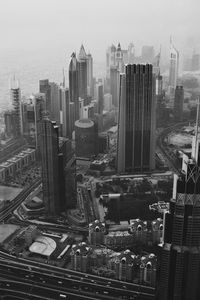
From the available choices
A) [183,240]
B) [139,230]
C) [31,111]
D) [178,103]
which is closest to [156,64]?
[178,103]

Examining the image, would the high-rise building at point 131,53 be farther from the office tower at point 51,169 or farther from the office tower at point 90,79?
the office tower at point 51,169

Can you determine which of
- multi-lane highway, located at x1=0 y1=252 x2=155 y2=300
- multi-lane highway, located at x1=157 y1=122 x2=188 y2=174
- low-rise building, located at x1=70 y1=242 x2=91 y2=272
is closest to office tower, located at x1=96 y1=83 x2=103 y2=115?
multi-lane highway, located at x1=157 y1=122 x2=188 y2=174

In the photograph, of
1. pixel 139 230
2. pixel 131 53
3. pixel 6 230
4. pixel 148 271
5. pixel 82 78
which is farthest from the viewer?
pixel 82 78

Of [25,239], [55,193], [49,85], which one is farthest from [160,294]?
[49,85]

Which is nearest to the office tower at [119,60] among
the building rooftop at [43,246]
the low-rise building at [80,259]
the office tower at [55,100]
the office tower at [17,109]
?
the office tower at [55,100]

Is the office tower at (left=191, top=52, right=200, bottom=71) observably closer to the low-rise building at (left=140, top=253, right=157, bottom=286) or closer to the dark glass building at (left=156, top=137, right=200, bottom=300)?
the low-rise building at (left=140, top=253, right=157, bottom=286)

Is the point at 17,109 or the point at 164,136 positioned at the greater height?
the point at 17,109

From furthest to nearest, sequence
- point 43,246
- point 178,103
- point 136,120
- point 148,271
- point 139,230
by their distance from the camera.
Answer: point 178,103 < point 136,120 < point 139,230 < point 43,246 < point 148,271

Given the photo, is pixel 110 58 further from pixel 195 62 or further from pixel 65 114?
pixel 195 62

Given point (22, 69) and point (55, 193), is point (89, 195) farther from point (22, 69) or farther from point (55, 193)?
point (22, 69)
